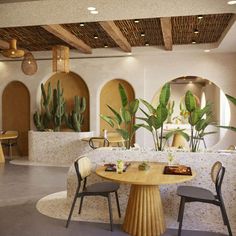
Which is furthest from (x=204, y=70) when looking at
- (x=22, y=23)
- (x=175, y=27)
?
(x=22, y=23)

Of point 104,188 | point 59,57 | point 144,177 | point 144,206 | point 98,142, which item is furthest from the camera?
point 98,142

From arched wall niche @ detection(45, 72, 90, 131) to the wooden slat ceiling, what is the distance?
1310mm

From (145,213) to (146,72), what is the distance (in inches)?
205

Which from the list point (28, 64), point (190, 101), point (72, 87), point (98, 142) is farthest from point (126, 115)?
point (72, 87)

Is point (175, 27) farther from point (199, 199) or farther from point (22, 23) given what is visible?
point (199, 199)

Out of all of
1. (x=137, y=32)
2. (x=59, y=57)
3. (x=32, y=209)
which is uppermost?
(x=137, y=32)

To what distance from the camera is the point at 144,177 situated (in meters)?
3.26

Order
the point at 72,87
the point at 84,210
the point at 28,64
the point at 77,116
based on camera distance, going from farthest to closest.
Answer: the point at 72,87, the point at 77,116, the point at 28,64, the point at 84,210

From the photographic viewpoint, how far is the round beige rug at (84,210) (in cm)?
392

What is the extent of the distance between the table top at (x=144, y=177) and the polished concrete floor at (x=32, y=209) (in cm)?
71

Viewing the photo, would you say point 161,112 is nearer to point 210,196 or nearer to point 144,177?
point 144,177

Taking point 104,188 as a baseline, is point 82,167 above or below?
above

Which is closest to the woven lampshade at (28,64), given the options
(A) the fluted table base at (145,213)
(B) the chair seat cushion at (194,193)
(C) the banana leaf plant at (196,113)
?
(C) the banana leaf plant at (196,113)

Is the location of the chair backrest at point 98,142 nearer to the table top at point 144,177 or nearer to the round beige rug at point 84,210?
the round beige rug at point 84,210
